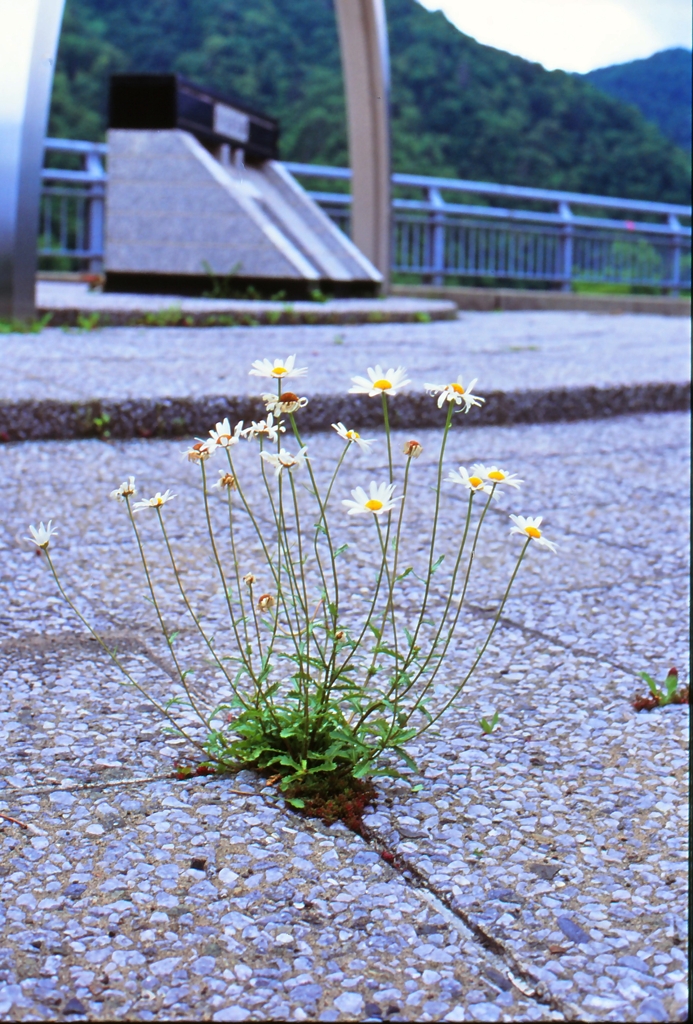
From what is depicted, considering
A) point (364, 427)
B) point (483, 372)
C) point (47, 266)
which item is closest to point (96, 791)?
point (364, 427)

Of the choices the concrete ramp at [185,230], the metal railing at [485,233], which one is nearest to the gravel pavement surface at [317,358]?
the concrete ramp at [185,230]

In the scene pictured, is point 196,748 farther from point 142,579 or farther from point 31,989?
point 142,579

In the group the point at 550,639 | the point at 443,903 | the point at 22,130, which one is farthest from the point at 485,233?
the point at 443,903

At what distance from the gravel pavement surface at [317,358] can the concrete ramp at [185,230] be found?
54.7 inches

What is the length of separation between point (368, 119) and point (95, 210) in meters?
2.96

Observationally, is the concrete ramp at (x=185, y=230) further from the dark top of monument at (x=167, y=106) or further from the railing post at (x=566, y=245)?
the railing post at (x=566, y=245)

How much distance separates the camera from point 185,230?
24.5ft

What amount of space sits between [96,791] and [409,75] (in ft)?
65.2

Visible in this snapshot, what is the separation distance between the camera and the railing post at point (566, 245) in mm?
12148

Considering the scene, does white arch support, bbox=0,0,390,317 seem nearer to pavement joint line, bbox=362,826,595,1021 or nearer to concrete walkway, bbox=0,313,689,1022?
concrete walkway, bbox=0,313,689,1022

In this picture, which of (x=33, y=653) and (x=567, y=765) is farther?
(x=33, y=653)

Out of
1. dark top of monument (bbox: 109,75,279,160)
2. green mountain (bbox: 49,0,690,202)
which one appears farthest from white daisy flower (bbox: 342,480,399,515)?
green mountain (bbox: 49,0,690,202)

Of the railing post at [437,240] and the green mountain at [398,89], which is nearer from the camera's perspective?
the railing post at [437,240]

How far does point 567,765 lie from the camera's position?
4.03 ft
